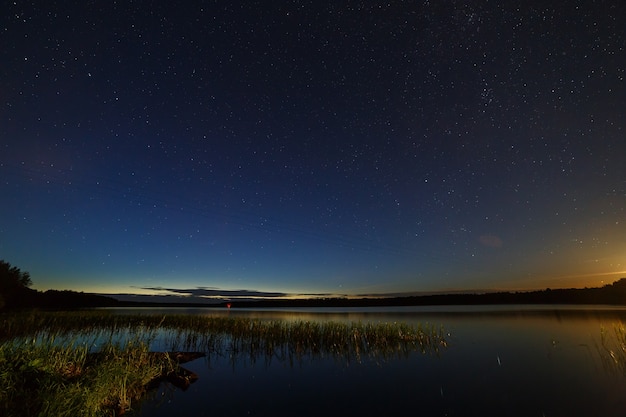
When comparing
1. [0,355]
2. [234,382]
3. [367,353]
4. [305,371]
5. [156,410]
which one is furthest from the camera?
[367,353]

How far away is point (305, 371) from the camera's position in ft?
63.4

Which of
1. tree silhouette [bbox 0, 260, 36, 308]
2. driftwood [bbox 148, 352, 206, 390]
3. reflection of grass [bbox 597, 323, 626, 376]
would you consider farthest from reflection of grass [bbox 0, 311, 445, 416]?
tree silhouette [bbox 0, 260, 36, 308]

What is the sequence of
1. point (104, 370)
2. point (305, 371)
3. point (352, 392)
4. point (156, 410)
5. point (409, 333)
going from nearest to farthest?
point (104, 370), point (156, 410), point (352, 392), point (305, 371), point (409, 333)

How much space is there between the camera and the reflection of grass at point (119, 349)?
8.64 m

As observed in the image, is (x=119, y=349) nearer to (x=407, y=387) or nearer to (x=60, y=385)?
(x=60, y=385)

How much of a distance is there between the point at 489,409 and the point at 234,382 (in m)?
11.6

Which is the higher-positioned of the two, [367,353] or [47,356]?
[47,356]

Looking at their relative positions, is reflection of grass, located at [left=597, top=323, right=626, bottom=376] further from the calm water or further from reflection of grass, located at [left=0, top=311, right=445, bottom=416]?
reflection of grass, located at [left=0, top=311, right=445, bottom=416]

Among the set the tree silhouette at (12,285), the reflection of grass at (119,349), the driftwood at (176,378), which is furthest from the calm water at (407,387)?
the tree silhouette at (12,285)

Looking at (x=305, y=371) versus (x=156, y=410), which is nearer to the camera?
(x=156, y=410)

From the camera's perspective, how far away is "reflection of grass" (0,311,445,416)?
8.64m

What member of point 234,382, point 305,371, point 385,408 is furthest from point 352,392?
point 234,382

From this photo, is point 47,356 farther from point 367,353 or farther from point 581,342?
point 581,342

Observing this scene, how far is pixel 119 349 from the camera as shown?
16453 mm
